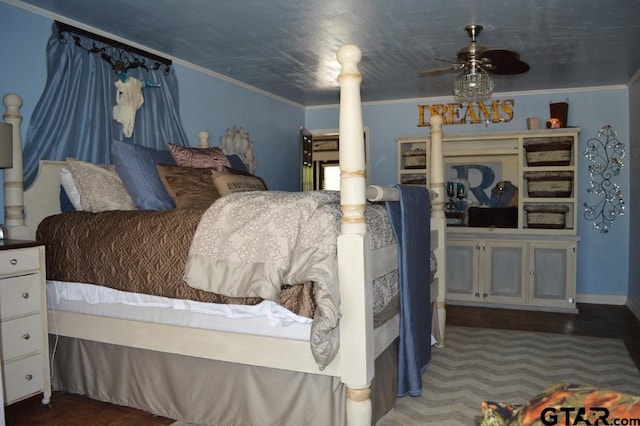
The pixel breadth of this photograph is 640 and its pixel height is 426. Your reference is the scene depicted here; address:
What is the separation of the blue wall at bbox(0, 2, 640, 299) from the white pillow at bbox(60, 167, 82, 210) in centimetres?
142

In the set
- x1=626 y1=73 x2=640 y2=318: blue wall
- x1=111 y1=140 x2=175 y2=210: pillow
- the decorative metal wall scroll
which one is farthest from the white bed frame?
the decorative metal wall scroll

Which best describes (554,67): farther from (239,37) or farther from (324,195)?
(324,195)

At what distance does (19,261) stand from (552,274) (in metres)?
4.36

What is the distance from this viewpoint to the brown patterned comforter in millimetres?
2191

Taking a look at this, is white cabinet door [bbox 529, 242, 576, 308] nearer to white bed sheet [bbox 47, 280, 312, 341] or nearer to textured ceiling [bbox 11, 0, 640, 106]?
textured ceiling [bbox 11, 0, 640, 106]

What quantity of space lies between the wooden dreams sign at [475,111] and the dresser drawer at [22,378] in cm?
457

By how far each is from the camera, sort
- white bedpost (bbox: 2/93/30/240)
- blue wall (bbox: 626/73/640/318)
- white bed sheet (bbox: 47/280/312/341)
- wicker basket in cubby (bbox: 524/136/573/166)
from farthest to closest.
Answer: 1. wicker basket in cubby (bbox: 524/136/573/166)
2. blue wall (bbox: 626/73/640/318)
3. white bedpost (bbox: 2/93/30/240)
4. white bed sheet (bbox: 47/280/312/341)

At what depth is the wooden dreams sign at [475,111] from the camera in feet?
17.8

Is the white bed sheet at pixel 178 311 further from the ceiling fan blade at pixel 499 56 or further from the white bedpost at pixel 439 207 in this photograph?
the ceiling fan blade at pixel 499 56

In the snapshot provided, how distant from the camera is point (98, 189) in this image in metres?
2.78

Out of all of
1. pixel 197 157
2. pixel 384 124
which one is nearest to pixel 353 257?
pixel 197 157

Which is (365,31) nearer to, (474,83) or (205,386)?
(474,83)

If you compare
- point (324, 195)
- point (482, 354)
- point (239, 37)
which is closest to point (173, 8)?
point (239, 37)
